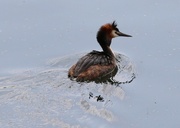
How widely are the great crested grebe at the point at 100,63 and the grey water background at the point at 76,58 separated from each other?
0.96 ft

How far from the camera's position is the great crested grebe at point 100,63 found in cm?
1171

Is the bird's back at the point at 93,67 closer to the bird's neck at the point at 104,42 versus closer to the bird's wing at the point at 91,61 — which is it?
the bird's wing at the point at 91,61

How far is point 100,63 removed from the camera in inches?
480

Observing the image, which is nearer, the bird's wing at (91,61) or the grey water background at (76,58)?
the grey water background at (76,58)

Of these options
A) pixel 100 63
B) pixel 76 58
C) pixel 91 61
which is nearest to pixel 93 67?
pixel 91 61

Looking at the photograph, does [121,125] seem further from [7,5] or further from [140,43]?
[7,5]

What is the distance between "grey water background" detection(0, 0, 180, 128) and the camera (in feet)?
33.8

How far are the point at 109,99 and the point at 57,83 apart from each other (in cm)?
106

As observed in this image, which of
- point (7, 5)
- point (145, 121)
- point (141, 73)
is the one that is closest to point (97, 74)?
point (141, 73)

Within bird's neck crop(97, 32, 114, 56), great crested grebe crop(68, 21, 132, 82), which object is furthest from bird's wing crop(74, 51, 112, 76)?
bird's neck crop(97, 32, 114, 56)

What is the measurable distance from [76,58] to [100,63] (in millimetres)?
563

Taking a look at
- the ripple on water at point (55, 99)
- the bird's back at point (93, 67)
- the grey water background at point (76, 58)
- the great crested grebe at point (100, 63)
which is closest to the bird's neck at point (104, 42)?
the great crested grebe at point (100, 63)

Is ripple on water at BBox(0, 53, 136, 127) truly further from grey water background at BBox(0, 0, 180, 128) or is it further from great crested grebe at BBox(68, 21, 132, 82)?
great crested grebe at BBox(68, 21, 132, 82)

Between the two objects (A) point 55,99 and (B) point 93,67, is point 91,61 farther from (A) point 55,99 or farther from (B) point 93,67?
(A) point 55,99
